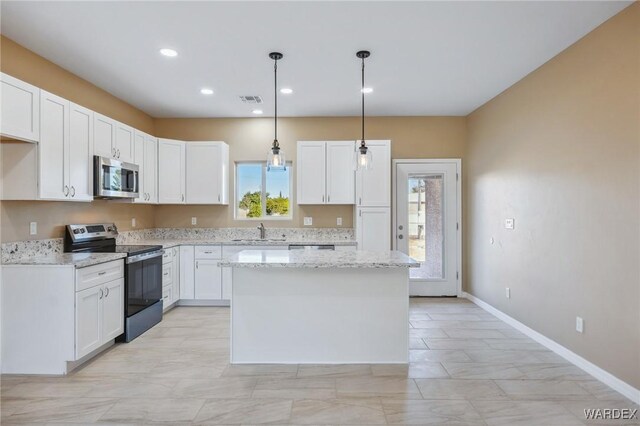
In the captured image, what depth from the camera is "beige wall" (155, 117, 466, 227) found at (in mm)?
5496

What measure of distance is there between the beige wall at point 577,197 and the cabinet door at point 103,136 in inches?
178

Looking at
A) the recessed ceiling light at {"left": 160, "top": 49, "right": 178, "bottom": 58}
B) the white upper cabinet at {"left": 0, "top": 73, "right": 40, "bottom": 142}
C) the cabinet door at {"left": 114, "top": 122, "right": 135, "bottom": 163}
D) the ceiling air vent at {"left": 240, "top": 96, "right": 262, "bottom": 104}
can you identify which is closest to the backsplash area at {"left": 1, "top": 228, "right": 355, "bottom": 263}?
the cabinet door at {"left": 114, "top": 122, "right": 135, "bottom": 163}

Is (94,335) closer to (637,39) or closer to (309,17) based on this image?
(309,17)

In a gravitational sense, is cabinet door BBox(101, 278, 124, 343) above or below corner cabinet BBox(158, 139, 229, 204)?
below

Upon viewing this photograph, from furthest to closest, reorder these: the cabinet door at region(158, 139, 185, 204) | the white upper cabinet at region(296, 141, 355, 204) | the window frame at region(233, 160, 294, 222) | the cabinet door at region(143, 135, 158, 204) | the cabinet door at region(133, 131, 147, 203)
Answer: the window frame at region(233, 160, 294, 222)
the white upper cabinet at region(296, 141, 355, 204)
the cabinet door at region(158, 139, 185, 204)
the cabinet door at region(143, 135, 158, 204)
the cabinet door at region(133, 131, 147, 203)

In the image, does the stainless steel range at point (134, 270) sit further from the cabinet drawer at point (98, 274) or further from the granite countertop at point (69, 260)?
the granite countertop at point (69, 260)

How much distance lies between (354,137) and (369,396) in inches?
151

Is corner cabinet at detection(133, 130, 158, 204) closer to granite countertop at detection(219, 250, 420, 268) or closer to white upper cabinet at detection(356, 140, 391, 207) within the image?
granite countertop at detection(219, 250, 420, 268)

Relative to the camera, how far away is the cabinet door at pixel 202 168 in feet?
17.2

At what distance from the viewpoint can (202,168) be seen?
5242 millimetres

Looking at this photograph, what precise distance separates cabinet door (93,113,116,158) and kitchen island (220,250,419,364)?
6.71 feet

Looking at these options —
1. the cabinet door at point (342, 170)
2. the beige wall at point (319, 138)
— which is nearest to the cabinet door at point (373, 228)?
the cabinet door at point (342, 170)

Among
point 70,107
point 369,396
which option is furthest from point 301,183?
point 369,396

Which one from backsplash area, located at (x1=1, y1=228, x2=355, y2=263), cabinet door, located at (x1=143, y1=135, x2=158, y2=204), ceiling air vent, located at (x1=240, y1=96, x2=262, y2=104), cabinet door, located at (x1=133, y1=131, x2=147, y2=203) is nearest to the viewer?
cabinet door, located at (x1=133, y1=131, x2=147, y2=203)
